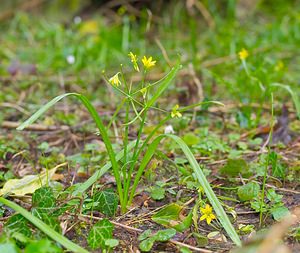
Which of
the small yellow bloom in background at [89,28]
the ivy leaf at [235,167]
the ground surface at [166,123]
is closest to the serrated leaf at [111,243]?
the ground surface at [166,123]

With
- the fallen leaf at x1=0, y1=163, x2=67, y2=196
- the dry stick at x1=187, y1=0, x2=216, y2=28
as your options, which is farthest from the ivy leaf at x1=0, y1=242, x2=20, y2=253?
the dry stick at x1=187, y1=0, x2=216, y2=28

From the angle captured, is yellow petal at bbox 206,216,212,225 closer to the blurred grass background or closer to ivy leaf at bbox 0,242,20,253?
ivy leaf at bbox 0,242,20,253

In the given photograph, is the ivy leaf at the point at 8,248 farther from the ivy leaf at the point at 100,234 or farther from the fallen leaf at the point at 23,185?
the fallen leaf at the point at 23,185

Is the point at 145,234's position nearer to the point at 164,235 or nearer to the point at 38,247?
the point at 164,235

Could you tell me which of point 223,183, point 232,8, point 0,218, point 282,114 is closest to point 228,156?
point 223,183

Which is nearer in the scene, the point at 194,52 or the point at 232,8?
the point at 194,52

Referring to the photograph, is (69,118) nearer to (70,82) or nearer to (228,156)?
(70,82)
